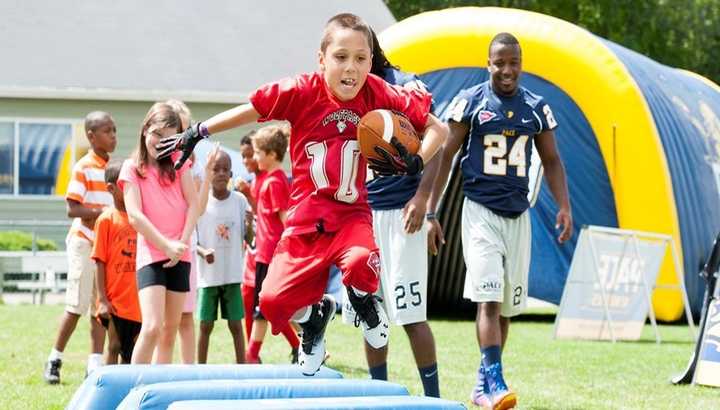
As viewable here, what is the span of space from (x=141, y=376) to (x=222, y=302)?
138 inches

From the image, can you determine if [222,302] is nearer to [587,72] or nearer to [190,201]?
[190,201]

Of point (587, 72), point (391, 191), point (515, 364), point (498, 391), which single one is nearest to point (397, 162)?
point (391, 191)

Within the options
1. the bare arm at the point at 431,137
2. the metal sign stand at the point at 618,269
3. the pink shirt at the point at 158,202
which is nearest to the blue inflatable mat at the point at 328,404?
the bare arm at the point at 431,137

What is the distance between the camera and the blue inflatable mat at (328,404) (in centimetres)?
446

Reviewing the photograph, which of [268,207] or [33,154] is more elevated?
[33,154]

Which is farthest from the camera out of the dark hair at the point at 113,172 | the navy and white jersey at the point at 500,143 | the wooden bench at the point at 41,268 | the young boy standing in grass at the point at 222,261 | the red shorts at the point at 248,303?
the wooden bench at the point at 41,268

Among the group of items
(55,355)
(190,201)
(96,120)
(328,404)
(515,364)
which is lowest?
(515,364)

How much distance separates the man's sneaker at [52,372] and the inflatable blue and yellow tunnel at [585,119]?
608 centimetres

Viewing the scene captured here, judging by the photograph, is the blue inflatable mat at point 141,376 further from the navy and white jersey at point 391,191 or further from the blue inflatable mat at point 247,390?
the navy and white jersey at point 391,191

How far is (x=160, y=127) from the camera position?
266 inches

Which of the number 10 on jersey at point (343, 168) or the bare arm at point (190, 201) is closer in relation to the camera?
the number 10 on jersey at point (343, 168)

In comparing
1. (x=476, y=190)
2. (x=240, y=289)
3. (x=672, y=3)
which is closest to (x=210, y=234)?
(x=240, y=289)

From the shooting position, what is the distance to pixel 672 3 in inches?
1422

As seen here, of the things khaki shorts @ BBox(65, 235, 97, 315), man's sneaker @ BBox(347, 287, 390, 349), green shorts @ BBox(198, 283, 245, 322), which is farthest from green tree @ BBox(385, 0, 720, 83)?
man's sneaker @ BBox(347, 287, 390, 349)
